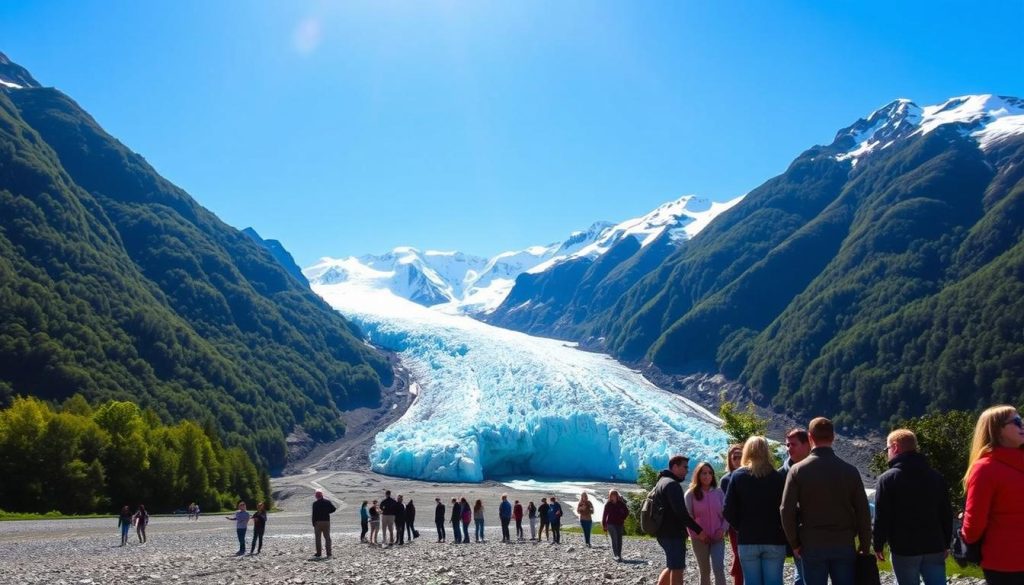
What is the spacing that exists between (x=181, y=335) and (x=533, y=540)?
380 ft

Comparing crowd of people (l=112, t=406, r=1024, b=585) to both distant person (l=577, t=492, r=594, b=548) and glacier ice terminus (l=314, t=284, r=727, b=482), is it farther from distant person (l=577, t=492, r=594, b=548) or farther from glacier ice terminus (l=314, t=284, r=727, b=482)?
glacier ice terminus (l=314, t=284, r=727, b=482)

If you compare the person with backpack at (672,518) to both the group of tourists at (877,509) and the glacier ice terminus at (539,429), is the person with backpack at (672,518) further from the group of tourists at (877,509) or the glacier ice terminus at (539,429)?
the glacier ice terminus at (539,429)

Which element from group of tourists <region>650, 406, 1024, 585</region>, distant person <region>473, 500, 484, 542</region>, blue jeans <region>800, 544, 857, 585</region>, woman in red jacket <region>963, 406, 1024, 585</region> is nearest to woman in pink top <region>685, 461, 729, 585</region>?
group of tourists <region>650, 406, 1024, 585</region>

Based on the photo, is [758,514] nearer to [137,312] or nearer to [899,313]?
[137,312]

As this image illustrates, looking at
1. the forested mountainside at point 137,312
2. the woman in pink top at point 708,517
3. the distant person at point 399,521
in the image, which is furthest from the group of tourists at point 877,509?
the forested mountainside at point 137,312

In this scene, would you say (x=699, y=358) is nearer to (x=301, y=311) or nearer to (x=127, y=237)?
(x=301, y=311)

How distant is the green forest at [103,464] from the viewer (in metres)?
48.9

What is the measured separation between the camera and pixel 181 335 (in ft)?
430

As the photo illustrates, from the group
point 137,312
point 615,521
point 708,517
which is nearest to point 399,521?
point 615,521

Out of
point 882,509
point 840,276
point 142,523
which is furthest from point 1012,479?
point 840,276

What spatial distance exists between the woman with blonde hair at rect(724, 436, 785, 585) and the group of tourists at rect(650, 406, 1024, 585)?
12 millimetres

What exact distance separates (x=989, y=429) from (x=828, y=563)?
229 centimetres

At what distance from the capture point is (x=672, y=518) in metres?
10.3

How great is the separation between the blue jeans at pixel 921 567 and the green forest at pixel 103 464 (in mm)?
54694
